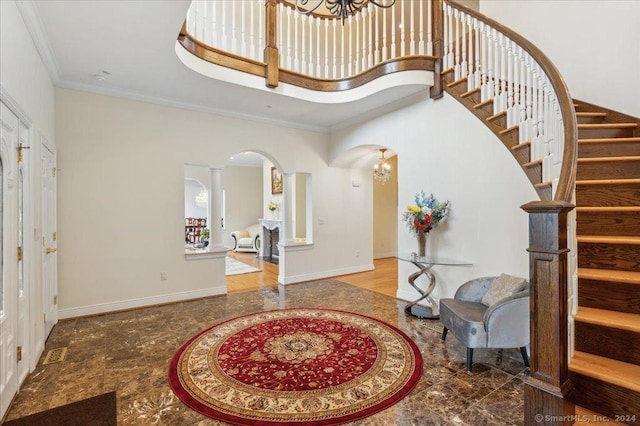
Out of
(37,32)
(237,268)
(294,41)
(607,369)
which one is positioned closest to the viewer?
(607,369)

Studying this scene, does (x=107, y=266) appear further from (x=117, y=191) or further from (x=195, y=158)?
(x=195, y=158)

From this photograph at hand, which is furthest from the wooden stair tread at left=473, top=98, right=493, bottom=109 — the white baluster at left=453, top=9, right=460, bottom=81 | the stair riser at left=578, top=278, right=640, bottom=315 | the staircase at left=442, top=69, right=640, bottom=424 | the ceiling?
the stair riser at left=578, top=278, right=640, bottom=315

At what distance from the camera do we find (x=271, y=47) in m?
4.20

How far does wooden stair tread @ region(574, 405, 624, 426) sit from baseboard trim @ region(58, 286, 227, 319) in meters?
4.58

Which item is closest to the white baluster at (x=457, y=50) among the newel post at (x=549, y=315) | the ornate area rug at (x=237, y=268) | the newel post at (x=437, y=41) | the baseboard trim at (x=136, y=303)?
the newel post at (x=437, y=41)

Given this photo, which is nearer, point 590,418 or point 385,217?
point 590,418

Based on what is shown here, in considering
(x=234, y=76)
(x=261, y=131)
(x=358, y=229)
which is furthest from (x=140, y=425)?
(x=358, y=229)

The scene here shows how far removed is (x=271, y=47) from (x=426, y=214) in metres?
3.10

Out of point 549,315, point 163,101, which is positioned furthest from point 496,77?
point 163,101

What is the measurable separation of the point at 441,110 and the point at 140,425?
4568mm

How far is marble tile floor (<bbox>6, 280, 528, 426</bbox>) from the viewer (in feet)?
6.93

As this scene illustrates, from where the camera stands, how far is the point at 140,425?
201 centimetres

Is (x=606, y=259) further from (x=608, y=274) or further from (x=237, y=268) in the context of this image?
(x=237, y=268)

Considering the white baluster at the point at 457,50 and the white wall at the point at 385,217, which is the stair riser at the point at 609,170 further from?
the white wall at the point at 385,217
